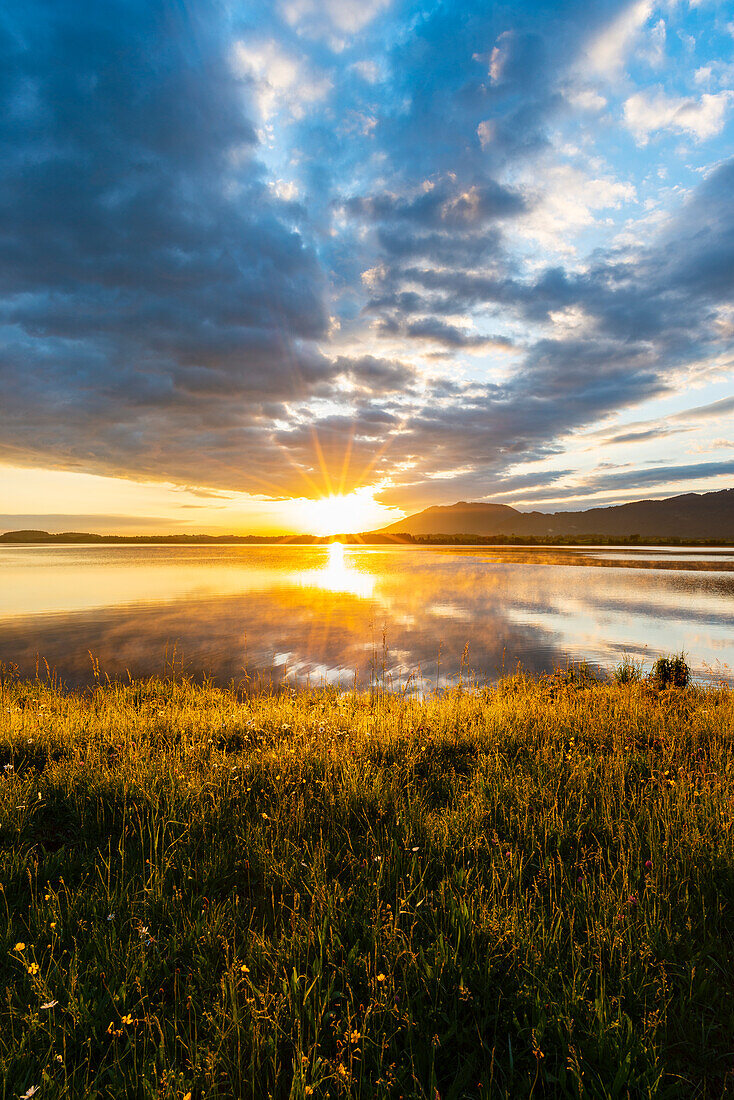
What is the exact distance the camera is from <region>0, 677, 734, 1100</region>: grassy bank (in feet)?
8.95

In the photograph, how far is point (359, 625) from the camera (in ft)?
79.0

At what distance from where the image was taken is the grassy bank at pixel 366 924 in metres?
2.73

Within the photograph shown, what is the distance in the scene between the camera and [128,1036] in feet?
9.05

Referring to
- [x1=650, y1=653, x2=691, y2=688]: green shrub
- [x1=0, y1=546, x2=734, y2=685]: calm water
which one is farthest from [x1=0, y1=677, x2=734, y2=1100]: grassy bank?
[x1=0, y1=546, x2=734, y2=685]: calm water

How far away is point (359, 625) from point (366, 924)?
20.5 m

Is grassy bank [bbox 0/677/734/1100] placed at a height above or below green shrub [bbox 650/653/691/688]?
above

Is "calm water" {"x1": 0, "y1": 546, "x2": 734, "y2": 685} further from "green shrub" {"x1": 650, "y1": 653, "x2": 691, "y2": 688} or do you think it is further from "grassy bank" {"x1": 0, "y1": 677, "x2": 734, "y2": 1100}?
"grassy bank" {"x1": 0, "y1": 677, "x2": 734, "y2": 1100}

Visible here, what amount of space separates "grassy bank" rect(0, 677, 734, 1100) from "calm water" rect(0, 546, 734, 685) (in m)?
9.32

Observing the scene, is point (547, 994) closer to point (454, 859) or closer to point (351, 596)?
point (454, 859)

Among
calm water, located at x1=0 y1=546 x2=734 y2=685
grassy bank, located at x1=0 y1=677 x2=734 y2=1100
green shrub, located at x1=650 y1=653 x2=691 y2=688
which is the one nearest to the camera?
grassy bank, located at x1=0 y1=677 x2=734 y2=1100

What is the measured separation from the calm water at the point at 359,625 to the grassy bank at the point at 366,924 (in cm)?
932

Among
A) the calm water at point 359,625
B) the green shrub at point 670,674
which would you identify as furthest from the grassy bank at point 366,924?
the calm water at point 359,625

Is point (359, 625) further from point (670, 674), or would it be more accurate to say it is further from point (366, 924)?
point (366, 924)

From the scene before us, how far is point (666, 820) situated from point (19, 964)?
18.6 feet
